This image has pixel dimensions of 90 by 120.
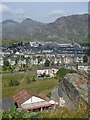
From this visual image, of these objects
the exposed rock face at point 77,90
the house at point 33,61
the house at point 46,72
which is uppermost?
the exposed rock face at point 77,90

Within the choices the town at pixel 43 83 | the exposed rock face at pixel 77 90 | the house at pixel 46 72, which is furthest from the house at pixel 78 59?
the exposed rock face at pixel 77 90

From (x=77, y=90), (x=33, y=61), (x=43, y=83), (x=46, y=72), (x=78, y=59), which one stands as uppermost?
(x=77, y=90)

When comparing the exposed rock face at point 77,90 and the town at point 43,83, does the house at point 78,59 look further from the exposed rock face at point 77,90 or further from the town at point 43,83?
the exposed rock face at point 77,90

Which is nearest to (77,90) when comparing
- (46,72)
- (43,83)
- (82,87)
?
(82,87)

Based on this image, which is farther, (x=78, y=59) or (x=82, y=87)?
(x=78, y=59)

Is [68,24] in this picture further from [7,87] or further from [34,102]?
[34,102]

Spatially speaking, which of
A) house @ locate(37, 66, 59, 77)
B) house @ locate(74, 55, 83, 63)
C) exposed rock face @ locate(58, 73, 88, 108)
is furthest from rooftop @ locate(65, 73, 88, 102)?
house @ locate(74, 55, 83, 63)

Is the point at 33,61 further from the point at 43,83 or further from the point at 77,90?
the point at 77,90

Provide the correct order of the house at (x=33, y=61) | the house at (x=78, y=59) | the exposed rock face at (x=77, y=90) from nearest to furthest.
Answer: the exposed rock face at (x=77, y=90), the house at (x=33, y=61), the house at (x=78, y=59)

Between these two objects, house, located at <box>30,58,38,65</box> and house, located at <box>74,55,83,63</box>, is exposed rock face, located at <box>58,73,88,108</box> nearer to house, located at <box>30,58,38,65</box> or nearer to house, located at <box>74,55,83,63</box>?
house, located at <box>30,58,38,65</box>

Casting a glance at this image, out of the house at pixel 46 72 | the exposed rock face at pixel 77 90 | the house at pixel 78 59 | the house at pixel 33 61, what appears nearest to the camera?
the exposed rock face at pixel 77 90

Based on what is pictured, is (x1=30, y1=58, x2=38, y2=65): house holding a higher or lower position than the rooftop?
lower

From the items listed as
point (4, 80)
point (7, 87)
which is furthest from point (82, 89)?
point (4, 80)

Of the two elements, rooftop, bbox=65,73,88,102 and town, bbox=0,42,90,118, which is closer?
rooftop, bbox=65,73,88,102
